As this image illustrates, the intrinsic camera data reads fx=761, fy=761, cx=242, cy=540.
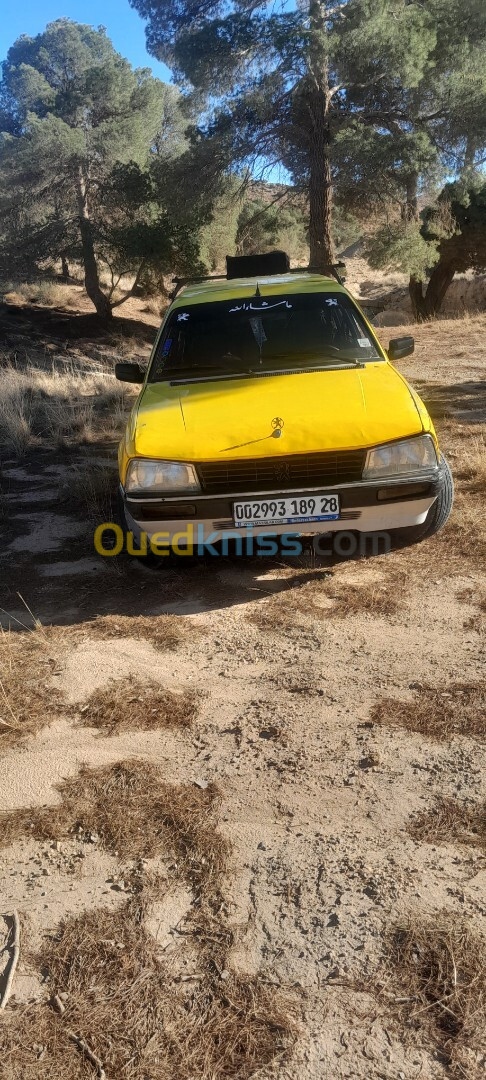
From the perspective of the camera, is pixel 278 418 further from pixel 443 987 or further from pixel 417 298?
pixel 417 298

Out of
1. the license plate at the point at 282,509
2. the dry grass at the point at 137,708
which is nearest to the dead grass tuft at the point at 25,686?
the dry grass at the point at 137,708

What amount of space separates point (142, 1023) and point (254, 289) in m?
4.60

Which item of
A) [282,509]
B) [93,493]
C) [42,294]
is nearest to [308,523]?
[282,509]

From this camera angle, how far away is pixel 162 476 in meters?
3.79

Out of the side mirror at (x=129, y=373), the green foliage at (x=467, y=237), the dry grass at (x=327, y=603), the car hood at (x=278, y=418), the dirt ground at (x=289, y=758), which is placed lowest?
the dirt ground at (x=289, y=758)

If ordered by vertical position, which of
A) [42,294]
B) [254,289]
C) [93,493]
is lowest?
[93,493]

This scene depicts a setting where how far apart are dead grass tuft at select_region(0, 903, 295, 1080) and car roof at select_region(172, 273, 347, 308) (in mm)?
4247

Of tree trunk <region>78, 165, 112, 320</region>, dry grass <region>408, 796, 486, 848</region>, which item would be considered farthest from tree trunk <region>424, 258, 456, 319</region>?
dry grass <region>408, 796, 486, 848</region>

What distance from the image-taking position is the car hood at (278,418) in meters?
3.75

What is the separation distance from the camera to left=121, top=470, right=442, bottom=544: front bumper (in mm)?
3768

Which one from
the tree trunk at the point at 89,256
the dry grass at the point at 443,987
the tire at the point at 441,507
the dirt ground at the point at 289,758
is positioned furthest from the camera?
the tree trunk at the point at 89,256

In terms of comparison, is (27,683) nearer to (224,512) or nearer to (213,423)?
(224,512)

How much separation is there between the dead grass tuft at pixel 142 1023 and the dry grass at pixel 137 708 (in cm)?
107

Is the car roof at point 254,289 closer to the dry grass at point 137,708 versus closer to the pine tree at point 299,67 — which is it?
the dry grass at point 137,708
